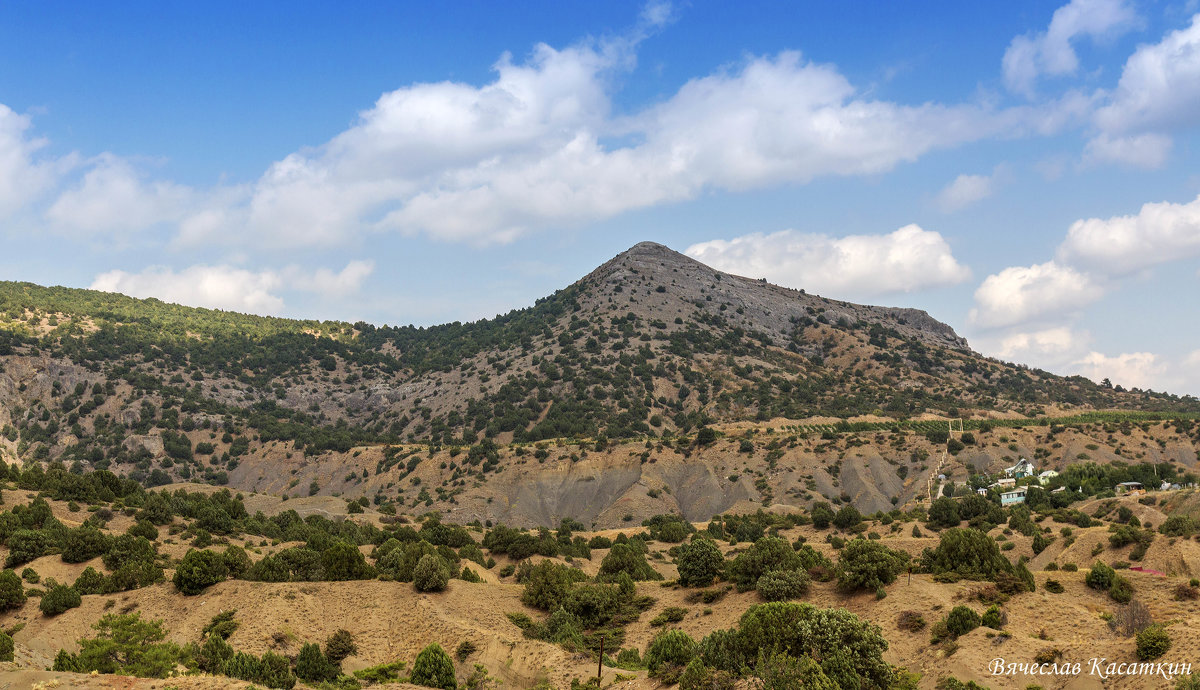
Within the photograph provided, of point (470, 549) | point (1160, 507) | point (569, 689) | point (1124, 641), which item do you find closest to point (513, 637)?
point (569, 689)

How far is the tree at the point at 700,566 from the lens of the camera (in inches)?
1652

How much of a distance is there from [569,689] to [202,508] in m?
37.7

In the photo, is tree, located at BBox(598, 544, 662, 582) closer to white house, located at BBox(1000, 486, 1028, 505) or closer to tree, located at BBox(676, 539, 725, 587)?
tree, located at BBox(676, 539, 725, 587)

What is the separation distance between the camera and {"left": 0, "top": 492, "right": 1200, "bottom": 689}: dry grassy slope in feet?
90.2

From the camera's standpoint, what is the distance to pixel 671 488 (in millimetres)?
89688

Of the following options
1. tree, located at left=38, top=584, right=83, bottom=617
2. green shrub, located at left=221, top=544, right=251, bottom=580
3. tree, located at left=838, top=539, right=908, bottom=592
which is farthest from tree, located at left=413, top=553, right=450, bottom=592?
tree, located at left=838, top=539, right=908, bottom=592

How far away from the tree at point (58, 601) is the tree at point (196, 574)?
14.2 ft

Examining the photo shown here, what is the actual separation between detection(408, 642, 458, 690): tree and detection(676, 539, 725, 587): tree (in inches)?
631

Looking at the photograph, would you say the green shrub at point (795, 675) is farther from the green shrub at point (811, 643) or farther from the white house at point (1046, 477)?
the white house at point (1046, 477)

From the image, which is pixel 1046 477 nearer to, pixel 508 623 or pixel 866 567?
pixel 866 567

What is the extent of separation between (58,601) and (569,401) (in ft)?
294

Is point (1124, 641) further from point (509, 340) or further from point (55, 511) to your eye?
point (509, 340)

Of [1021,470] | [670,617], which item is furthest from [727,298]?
[670,617]

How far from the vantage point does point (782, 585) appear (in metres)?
37.1
